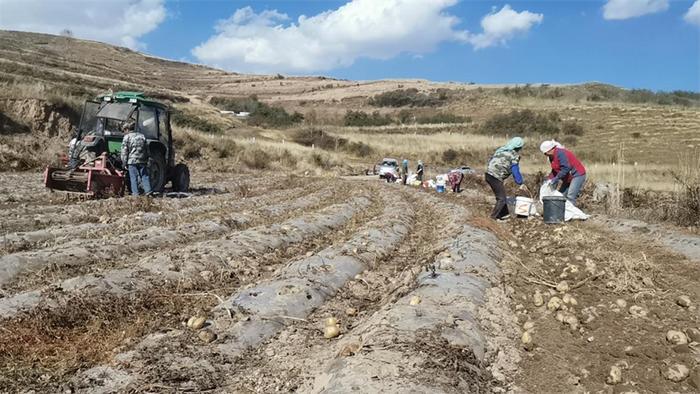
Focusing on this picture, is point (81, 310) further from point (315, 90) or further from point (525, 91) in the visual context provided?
point (315, 90)

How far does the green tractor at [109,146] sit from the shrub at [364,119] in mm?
53511

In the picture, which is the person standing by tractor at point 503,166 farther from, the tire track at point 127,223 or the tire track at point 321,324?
the tire track at point 127,223

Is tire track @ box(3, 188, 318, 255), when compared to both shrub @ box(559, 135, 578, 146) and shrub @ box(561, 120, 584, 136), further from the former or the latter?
shrub @ box(561, 120, 584, 136)

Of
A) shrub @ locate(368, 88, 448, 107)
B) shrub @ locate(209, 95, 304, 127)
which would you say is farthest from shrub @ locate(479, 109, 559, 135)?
shrub @ locate(368, 88, 448, 107)

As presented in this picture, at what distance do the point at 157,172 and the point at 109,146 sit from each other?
1.15 meters

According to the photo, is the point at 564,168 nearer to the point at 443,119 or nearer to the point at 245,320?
the point at 245,320

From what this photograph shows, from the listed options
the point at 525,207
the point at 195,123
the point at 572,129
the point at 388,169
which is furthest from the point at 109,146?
the point at 572,129

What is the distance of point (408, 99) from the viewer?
80.9m

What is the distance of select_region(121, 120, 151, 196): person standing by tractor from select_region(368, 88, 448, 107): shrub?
67.1 meters

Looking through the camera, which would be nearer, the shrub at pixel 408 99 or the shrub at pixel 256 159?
the shrub at pixel 256 159

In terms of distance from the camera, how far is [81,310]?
4.75 metres

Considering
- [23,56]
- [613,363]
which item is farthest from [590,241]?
[23,56]

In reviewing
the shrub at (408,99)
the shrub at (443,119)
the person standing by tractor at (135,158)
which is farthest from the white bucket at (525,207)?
the shrub at (408,99)

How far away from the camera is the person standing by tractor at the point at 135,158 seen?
472 inches
